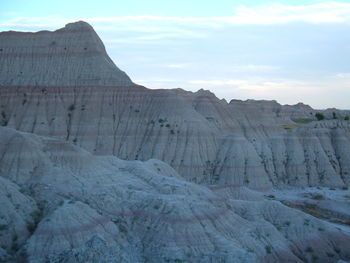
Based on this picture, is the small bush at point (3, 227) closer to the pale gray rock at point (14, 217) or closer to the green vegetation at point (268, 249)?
the pale gray rock at point (14, 217)

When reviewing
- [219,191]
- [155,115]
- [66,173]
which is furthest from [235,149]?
[66,173]

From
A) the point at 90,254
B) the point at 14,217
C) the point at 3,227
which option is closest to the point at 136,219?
the point at 90,254

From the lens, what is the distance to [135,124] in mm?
86625

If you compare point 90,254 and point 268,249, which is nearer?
point 90,254

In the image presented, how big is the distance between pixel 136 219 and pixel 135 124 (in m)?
40.6

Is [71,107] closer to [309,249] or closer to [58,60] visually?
[58,60]

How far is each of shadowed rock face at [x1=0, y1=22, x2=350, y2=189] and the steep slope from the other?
24330 millimetres

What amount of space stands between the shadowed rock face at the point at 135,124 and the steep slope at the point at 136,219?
79.8 ft

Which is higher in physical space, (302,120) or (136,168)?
(302,120)

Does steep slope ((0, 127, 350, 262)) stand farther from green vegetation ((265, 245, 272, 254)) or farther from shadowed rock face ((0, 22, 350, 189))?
shadowed rock face ((0, 22, 350, 189))

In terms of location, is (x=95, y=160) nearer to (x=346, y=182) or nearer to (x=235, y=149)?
(x=235, y=149)

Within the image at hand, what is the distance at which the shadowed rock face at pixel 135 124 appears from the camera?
→ 8269 cm

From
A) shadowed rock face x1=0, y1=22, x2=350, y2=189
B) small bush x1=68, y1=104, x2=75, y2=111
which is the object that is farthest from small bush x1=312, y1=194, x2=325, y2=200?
small bush x1=68, y1=104, x2=75, y2=111

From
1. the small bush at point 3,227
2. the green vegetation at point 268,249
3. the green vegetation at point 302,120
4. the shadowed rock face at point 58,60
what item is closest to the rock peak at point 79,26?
the shadowed rock face at point 58,60
